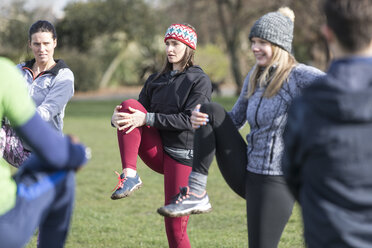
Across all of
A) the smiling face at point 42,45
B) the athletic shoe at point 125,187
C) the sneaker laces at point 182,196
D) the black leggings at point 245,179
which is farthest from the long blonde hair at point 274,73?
the smiling face at point 42,45

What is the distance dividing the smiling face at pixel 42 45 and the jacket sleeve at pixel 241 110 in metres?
1.79

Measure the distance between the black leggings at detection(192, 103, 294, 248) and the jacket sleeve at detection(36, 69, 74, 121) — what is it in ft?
4.37

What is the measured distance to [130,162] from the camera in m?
4.53

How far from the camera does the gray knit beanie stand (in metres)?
3.65

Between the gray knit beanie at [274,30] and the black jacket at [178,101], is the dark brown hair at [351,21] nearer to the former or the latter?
the gray knit beanie at [274,30]

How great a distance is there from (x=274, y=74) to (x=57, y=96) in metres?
1.89

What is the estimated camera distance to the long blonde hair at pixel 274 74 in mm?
3600

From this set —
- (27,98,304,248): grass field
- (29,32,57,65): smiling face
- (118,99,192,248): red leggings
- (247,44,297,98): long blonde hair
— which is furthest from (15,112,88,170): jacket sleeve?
(27,98,304,248): grass field

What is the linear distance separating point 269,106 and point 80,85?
32.3 meters

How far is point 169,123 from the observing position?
4.49 metres

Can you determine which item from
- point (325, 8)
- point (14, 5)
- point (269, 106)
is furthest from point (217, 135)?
point (14, 5)

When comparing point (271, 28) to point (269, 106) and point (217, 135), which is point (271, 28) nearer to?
point (269, 106)

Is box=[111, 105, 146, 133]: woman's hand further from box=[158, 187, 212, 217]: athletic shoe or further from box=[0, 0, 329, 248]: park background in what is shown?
box=[0, 0, 329, 248]: park background

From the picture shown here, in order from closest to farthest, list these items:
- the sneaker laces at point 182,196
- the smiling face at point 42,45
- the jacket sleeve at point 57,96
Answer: the sneaker laces at point 182,196
the jacket sleeve at point 57,96
the smiling face at point 42,45
